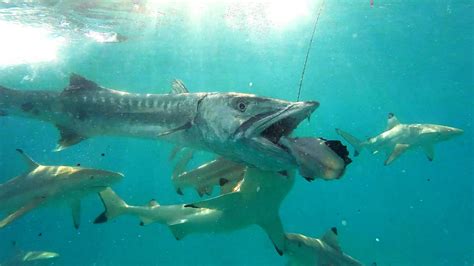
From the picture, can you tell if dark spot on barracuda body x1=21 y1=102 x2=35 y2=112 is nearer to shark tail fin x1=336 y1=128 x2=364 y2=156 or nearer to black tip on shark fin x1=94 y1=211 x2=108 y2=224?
black tip on shark fin x1=94 y1=211 x2=108 y2=224

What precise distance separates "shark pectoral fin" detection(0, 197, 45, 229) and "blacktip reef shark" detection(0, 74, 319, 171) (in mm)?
1687

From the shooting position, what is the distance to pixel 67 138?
675cm

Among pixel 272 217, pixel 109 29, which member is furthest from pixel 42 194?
pixel 109 29

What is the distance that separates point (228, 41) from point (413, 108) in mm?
37528

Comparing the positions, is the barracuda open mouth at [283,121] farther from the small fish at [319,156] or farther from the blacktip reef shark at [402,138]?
the blacktip reef shark at [402,138]

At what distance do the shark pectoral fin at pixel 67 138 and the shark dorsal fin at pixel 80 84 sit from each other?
734mm

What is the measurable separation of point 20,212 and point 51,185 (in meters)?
0.96

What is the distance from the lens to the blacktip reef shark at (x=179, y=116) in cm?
415

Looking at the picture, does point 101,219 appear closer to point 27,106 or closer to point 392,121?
point 27,106

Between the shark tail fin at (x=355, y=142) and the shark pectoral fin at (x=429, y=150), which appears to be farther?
the shark pectoral fin at (x=429, y=150)

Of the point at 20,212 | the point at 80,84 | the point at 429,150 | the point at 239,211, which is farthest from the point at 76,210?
the point at 429,150

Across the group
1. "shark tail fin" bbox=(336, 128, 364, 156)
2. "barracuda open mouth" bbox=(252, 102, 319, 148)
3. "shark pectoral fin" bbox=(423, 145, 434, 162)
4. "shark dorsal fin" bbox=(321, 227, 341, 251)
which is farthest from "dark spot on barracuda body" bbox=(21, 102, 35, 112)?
"shark pectoral fin" bbox=(423, 145, 434, 162)

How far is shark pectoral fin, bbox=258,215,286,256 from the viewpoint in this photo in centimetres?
800

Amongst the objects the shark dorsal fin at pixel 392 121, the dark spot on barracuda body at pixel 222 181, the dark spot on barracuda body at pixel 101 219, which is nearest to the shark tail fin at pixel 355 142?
the shark dorsal fin at pixel 392 121
